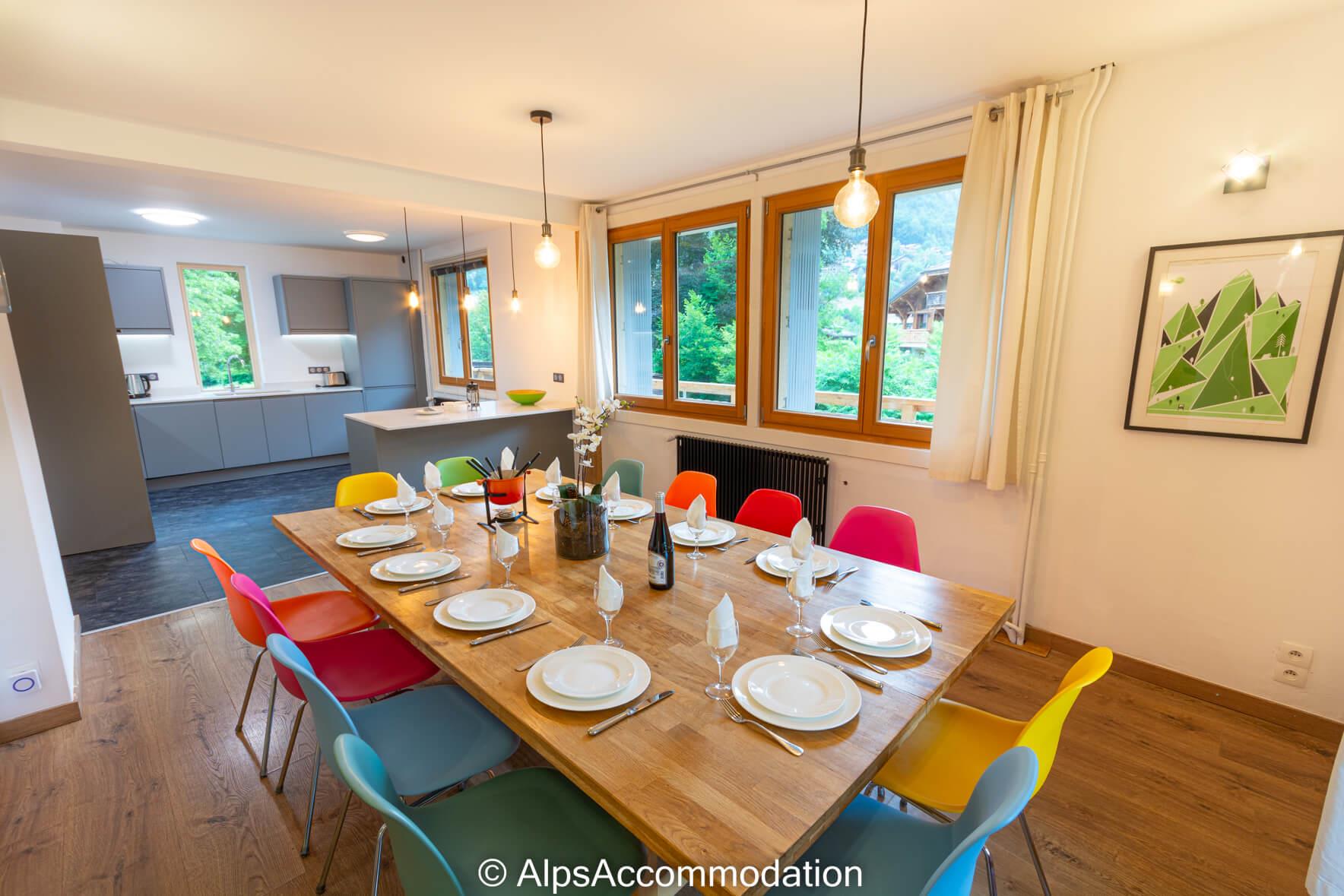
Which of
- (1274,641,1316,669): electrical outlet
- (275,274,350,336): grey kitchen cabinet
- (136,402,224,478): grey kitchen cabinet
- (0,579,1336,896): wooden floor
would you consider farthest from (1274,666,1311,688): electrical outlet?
(275,274,350,336): grey kitchen cabinet

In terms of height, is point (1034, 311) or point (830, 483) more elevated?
point (1034, 311)

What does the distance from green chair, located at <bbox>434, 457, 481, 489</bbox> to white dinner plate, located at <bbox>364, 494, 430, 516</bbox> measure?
0.56m

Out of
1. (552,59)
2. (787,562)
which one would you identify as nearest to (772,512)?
(787,562)

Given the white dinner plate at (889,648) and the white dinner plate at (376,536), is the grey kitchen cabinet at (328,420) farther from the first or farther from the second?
the white dinner plate at (889,648)

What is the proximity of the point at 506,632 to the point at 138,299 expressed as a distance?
6734 mm

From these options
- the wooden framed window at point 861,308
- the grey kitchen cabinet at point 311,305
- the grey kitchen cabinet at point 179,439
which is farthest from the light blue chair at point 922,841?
the grey kitchen cabinet at point 311,305

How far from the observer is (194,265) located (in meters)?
6.15

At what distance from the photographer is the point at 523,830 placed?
1.25 metres

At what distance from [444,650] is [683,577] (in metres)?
0.74

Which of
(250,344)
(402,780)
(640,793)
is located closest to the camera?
(640,793)

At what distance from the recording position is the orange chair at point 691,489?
278 centimetres

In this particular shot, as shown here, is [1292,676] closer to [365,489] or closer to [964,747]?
[964,747]

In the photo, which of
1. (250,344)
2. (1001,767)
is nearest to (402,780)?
(1001,767)

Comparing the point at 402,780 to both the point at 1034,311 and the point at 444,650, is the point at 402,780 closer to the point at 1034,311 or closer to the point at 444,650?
the point at 444,650
